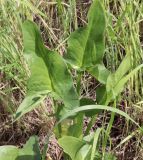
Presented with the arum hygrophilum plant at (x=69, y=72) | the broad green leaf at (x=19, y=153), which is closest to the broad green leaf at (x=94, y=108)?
the arum hygrophilum plant at (x=69, y=72)

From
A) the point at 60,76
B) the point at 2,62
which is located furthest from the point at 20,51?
the point at 60,76

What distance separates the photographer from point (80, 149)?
3.04 feet

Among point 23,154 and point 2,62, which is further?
point 2,62

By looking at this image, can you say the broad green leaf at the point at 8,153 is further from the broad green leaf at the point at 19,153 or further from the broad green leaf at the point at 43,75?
the broad green leaf at the point at 43,75

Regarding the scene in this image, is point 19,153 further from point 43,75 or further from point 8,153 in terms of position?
point 43,75

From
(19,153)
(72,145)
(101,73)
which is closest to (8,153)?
(19,153)

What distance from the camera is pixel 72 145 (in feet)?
3.02

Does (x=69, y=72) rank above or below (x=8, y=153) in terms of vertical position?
above

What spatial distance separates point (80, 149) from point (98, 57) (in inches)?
8.6

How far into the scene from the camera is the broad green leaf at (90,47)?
93 cm

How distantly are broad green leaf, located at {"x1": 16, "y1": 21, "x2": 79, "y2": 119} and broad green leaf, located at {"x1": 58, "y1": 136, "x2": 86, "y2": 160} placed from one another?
0.08 metres

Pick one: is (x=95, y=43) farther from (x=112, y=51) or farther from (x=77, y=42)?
(x=112, y=51)

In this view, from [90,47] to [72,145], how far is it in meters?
0.23

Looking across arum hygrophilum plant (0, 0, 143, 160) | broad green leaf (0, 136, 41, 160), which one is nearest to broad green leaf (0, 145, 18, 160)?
broad green leaf (0, 136, 41, 160)
